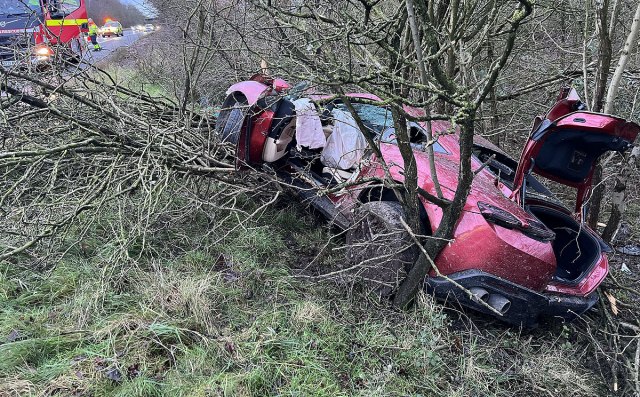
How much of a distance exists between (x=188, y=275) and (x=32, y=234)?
1224mm

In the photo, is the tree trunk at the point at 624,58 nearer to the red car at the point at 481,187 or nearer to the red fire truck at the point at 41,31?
the red car at the point at 481,187

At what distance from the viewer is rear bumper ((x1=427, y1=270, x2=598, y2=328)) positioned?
2.63 metres

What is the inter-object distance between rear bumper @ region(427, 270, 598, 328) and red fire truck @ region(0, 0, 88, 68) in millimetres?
3605

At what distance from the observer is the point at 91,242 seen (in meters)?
3.47

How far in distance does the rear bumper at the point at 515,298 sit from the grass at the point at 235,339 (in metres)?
0.15

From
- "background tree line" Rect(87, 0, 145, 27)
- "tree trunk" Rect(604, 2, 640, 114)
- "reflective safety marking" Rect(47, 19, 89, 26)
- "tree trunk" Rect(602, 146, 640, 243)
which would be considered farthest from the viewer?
"background tree line" Rect(87, 0, 145, 27)

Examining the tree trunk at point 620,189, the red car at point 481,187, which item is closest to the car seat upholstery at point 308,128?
the red car at point 481,187

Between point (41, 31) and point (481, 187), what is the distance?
543 cm

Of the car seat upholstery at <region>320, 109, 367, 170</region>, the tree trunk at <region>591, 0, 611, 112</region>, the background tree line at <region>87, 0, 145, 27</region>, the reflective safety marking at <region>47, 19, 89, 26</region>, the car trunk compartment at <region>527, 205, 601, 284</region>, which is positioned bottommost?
the background tree line at <region>87, 0, 145, 27</region>

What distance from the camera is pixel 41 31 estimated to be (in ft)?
17.1

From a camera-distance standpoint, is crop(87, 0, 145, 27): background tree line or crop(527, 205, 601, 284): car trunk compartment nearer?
crop(527, 205, 601, 284): car trunk compartment

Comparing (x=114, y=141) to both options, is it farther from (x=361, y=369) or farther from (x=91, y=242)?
(x=361, y=369)

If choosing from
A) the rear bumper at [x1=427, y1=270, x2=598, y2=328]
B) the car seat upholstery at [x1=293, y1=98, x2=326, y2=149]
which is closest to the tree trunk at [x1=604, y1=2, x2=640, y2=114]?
the rear bumper at [x1=427, y1=270, x2=598, y2=328]

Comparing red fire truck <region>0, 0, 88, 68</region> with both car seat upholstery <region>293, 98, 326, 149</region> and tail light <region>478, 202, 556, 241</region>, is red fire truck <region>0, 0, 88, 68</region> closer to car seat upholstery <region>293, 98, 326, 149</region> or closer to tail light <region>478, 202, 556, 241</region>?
car seat upholstery <region>293, 98, 326, 149</region>
